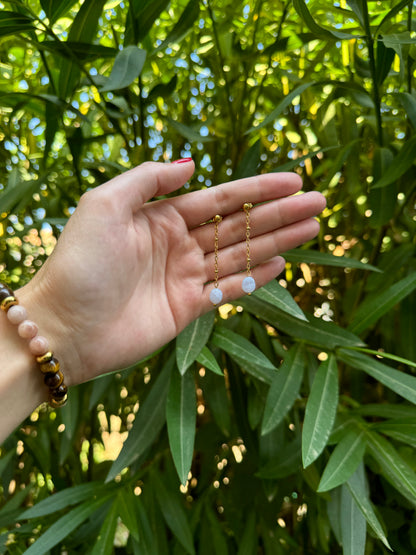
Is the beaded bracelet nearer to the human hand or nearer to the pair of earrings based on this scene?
the human hand

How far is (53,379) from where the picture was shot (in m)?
0.63

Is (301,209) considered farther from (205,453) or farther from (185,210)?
(205,453)

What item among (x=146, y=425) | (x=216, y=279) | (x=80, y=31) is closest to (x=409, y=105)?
(x=216, y=279)

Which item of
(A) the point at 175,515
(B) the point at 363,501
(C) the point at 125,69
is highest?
(C) the point at 125,69

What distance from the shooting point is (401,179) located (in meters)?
0.84

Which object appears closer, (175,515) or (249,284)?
(249,284)

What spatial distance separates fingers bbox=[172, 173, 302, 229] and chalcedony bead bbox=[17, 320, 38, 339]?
225 mm

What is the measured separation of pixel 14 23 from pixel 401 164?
1.69 ft

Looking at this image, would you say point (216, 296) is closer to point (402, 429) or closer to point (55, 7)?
point (402, 429)

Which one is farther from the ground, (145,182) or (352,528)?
(145,182)

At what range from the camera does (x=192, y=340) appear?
2.25 feet

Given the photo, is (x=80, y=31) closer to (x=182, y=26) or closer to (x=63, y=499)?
(x=182, y=26)

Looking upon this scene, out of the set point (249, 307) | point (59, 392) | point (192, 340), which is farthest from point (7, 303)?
point (249, 307)

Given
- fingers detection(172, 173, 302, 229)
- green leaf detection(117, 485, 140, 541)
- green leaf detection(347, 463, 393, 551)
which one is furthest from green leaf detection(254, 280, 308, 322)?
green leaf detection(117, 485, 140, 541)
